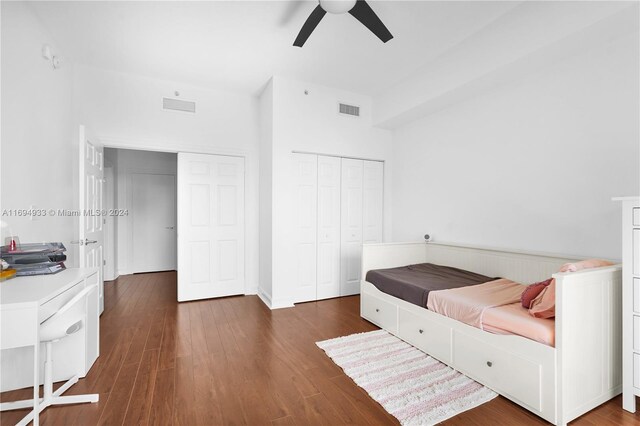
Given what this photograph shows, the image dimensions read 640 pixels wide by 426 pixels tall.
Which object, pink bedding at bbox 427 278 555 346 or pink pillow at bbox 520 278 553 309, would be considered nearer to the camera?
pink bedding at bbox 427 278 555 346

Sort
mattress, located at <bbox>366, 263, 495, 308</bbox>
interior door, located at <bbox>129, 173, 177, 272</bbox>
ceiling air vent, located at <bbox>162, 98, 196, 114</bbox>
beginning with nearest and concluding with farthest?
1. mattress, located at <bbox>366, 263, 495, 308</bbox>
2. ceiling air vent, located at <bbox>162, 98, 196, 114</bbox>
3. interior door, located at <bbox>129, 173, 177, 272</bbox>

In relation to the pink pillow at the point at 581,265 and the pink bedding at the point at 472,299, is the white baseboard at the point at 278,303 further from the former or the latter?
the pink pillow at the point at 581,265

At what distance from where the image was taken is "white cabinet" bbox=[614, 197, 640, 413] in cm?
178

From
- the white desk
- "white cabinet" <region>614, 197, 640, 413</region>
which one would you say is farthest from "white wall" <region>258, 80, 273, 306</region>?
"white cabinet" <region>614, 197, 640, 413</region>

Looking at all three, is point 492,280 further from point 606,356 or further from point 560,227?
point 606,356

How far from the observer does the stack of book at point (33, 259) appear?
79.7 inches

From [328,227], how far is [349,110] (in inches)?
67.9

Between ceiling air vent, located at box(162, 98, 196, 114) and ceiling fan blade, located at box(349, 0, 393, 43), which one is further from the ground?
ceiling fan blade, located at box(349, 0, 393, 43)

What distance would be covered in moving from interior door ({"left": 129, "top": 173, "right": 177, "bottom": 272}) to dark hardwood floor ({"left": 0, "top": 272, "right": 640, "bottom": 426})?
96.1 inches

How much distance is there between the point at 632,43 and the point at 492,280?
2.15 metres

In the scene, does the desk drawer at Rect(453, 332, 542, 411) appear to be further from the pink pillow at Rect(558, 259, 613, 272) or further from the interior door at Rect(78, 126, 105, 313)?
the interior door at Rect(78, 126, 105, 313)

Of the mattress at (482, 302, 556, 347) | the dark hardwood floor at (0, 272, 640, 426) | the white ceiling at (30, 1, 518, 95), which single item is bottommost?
the dark hardwood floor at (0, 272, 640, 426)

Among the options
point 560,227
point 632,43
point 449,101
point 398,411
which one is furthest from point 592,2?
point 398,411

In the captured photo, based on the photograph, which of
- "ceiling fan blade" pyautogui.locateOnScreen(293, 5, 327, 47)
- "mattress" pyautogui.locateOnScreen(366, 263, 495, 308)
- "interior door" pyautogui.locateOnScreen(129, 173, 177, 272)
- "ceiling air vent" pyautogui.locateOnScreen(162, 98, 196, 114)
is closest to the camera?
"ceiling fan blade" pyautogui.locateOnScreen(293, 5, 327, 47)
